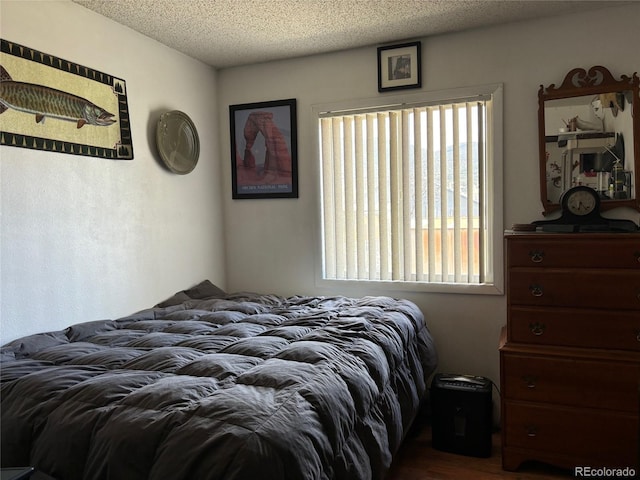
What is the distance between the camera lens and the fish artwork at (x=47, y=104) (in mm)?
2066

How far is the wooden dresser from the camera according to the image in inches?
85.4

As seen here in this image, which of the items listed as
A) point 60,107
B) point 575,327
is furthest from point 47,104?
point 575,327

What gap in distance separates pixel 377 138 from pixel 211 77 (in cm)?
130

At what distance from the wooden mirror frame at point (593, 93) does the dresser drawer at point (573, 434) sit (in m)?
1.06

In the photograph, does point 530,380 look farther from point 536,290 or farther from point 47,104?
point 47,104

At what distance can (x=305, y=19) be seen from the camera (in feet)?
8.73

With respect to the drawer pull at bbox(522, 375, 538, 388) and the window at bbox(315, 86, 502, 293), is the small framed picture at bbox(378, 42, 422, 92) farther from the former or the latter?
the drawer pull at bbox(522, 375, 538, 388)

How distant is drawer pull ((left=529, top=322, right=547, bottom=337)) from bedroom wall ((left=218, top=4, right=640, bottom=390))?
50 centimetres

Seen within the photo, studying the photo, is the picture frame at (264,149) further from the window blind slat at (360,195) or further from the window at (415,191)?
the window blind slat at (360,195)

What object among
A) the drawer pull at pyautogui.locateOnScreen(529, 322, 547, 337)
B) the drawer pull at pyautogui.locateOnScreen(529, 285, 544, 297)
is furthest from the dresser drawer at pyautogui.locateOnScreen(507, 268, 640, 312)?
the drawer pull at pyautogui.locateOnScreen(529, 322, 547, 337)

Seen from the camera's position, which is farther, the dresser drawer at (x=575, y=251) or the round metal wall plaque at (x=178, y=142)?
the round metal wall plaque at (x=178, y=142)

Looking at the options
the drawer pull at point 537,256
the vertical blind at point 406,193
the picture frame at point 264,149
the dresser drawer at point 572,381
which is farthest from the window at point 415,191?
the dresser drawer at point 572,381

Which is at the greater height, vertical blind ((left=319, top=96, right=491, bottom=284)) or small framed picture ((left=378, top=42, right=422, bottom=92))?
small framed picture ((left=378, top=42, right=422, bottom=92))

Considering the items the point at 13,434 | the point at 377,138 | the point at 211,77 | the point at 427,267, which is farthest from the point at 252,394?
the point at 211,77
